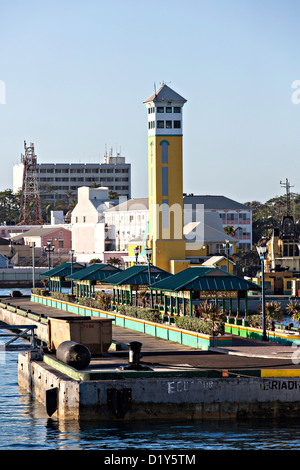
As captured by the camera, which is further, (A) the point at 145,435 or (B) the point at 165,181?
(B) the point at 165,181

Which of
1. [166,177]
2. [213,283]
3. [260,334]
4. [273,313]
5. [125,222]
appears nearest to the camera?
[260,334]

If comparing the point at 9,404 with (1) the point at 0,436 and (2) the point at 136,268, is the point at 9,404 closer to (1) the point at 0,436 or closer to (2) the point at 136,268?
(1) the point at 0,436

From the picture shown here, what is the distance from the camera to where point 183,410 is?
34406 mm

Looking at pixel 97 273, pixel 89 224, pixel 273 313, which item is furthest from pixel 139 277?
pixel 89 224

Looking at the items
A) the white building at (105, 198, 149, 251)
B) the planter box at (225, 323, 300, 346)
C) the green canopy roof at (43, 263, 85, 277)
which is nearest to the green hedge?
the planter box at (225, 323, 300, 346)

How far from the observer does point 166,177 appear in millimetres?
108562

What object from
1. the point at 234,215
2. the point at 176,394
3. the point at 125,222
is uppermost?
the point at 234,215

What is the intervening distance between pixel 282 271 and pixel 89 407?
8362cm

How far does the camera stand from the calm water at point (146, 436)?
101 feet

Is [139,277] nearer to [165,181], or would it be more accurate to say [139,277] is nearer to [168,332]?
[168,332]

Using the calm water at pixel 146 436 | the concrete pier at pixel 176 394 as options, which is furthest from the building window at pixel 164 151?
the calm water at pixel 146 436

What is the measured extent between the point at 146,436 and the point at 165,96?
8201 cm

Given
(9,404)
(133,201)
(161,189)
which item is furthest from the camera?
(133,201)

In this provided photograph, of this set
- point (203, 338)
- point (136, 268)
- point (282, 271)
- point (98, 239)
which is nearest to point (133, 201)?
point (98, 239)
